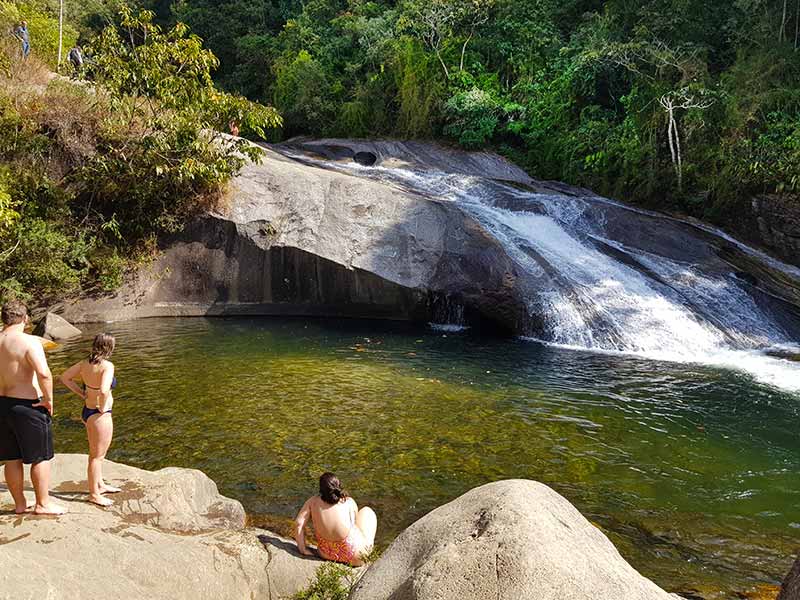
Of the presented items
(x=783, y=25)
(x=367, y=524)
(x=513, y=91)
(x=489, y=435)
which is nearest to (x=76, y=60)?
(x=513, y=91)

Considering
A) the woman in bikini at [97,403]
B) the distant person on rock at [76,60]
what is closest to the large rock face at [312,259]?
the distant person on rock at [76,60]

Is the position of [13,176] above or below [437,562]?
above

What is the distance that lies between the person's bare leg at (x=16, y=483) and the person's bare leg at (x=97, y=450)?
521mm

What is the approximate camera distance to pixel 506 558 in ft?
9.45

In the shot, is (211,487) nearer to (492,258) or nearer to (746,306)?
(492,258)

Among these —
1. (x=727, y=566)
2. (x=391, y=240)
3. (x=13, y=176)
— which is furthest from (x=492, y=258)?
(x=13, y=176)

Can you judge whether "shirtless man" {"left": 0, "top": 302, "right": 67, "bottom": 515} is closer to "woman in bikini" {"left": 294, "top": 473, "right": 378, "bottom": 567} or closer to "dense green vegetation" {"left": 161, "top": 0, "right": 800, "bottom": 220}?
"woman in bikini" {"left": 294, "top": 473, "right": 378, "bottom": 567}

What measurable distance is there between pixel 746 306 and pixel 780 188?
3750 mm

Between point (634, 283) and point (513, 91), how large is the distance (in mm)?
14562

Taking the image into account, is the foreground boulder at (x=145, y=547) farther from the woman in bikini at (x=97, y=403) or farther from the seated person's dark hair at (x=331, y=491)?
the seated person's dark hair at (x=331, y=491)

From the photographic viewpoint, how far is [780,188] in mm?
15953

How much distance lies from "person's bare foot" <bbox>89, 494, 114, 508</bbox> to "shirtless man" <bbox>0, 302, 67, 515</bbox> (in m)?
0.30


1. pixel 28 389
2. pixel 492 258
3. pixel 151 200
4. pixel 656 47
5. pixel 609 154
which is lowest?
pixel 28 389

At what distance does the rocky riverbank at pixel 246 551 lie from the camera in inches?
112
